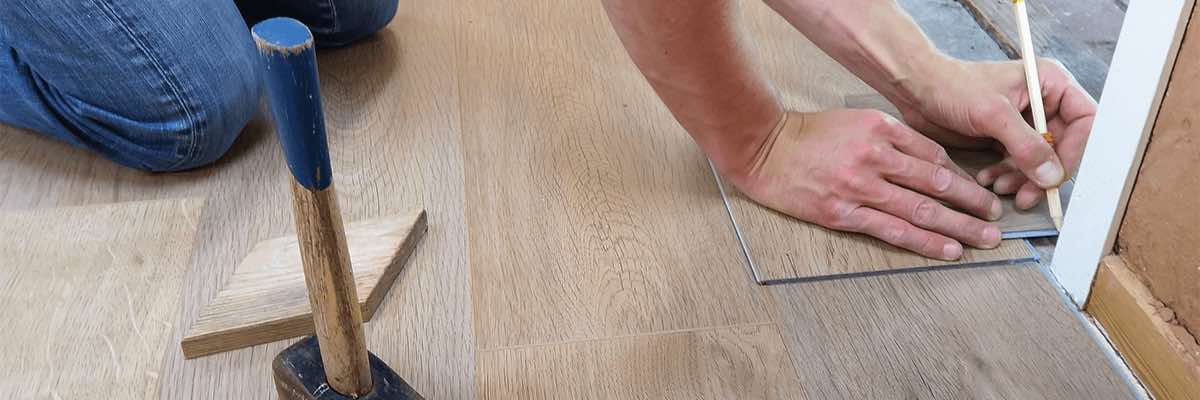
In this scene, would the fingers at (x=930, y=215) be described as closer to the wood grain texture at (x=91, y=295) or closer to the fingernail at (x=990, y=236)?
the fingernail at (x=990, y=236)

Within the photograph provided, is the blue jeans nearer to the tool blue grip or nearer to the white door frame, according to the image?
the tool blue grip

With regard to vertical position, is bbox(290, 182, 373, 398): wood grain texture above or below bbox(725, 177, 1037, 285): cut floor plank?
above

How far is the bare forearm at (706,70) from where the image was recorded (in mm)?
998

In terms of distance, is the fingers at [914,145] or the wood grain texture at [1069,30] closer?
the fingers at [914,145]

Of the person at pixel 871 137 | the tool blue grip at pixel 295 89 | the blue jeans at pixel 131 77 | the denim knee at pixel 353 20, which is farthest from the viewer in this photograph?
the denim knee at pixel 353 20

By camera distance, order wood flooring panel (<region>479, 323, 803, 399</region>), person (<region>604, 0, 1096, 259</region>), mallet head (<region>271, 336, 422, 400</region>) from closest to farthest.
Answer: mallet head (<region>271, 336, 422, 400</region>), wood flooring panel (<region>479, 323, 803, 399</region>), person (<region>604, 0, 1096, 259</region>)

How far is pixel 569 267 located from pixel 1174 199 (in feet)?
1.88

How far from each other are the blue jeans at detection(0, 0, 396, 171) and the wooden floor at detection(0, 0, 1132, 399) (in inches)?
1.8

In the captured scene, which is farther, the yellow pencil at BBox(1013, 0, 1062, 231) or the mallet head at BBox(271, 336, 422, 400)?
the yellow pencil at BBox(1013, 0, 1062, 231)

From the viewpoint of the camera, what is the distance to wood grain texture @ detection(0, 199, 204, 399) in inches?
38.5

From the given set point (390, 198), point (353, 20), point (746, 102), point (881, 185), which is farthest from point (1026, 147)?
point (353, 20)

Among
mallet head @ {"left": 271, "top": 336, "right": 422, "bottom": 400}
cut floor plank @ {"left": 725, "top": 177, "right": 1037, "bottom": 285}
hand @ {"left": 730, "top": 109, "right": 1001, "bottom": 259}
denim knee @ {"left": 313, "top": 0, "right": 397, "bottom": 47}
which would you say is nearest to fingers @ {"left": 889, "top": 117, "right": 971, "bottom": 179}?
hand @ {"left": 730, "top": 109, "right": 1001, "bottom": 259}

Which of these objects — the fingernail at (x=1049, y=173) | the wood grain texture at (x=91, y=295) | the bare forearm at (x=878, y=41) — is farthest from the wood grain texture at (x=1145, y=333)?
the wood grain texture at (x=91, y=295)

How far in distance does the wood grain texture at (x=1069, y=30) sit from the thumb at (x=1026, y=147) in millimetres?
378
